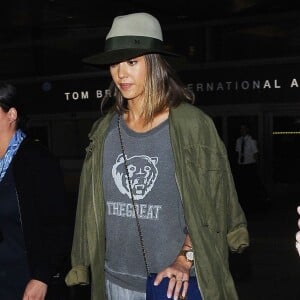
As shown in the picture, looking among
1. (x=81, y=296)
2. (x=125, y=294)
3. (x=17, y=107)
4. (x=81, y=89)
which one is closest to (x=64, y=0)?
(x=81, y=89)

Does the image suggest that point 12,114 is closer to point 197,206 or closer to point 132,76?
point 132,76

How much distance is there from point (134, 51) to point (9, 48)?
16.5 metres

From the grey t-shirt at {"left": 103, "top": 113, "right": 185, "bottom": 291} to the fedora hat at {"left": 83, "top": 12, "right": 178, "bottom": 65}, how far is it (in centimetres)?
30

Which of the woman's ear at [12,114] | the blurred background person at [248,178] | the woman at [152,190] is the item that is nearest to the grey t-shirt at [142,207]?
the woman at [152,190]

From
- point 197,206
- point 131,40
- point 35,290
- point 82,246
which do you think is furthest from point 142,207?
point 35,290

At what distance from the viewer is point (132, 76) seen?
2.45 metres

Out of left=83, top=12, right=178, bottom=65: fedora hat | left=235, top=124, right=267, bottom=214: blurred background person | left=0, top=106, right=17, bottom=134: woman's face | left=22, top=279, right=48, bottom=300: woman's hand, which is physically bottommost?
left=235, top=124, right=267, bottom=214: blurred background person

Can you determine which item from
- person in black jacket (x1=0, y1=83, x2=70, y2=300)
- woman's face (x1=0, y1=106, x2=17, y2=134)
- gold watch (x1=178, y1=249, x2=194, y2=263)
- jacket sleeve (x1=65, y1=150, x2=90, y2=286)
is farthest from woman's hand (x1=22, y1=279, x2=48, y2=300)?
gold watch (x1=178, y1=249, x2=194, y2=263)

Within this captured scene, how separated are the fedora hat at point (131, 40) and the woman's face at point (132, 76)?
0.14 feet

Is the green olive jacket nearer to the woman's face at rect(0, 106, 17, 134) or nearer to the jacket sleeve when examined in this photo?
the jacket sleeve

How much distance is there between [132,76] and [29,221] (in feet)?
2.89

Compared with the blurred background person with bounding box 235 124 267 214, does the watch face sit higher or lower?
higher

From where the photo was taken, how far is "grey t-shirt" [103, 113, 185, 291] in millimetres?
2361

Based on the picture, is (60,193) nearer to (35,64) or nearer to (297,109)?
(297,109)
